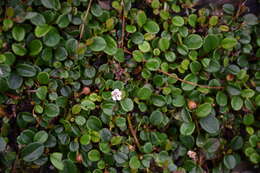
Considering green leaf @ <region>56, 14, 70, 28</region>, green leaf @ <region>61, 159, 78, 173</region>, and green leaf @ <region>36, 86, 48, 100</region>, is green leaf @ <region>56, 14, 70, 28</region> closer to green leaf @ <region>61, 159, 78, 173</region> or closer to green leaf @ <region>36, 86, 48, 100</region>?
green leaf @ <region>36, 86, 48, 100</region>

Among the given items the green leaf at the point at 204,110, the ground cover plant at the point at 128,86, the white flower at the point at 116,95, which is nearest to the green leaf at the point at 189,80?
the ground cover plant at the point at 128,86

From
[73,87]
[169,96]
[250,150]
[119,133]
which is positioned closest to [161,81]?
[169,96]

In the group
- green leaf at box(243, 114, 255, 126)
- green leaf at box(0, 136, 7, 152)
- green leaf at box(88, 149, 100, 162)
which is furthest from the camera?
green leaf at box(243, 114, 255, 126)

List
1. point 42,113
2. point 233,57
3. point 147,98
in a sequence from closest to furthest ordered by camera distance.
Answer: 1. point 42,113
2. point 147,98
3. point 233,57

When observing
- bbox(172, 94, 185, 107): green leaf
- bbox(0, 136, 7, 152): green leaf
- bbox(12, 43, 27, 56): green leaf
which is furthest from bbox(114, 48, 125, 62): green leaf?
bbox(0, 136, 7, 152): green leaf

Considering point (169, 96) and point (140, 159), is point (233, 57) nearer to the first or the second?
point (169, 96)

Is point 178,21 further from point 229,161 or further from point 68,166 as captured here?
point 68,166
